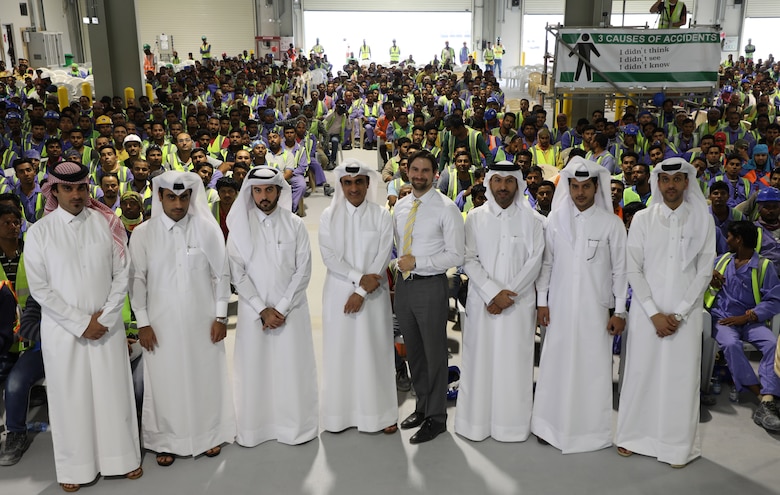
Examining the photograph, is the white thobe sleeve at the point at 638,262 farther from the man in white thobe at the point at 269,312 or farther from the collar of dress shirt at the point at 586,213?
the man in white thobe at the point at 269,312

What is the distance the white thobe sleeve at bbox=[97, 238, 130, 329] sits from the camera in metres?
3.72

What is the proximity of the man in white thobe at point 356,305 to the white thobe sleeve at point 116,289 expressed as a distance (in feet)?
3.54

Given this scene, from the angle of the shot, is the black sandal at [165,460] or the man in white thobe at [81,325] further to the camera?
the black sandal at [165,460]

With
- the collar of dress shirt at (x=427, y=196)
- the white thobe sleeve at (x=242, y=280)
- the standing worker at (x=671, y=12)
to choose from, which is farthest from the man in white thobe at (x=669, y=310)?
the standing worker at (x=671, y=12)

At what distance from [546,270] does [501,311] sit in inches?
13.7

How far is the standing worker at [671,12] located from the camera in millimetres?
11000

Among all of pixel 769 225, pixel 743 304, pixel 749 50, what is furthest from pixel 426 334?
pixel 749 50

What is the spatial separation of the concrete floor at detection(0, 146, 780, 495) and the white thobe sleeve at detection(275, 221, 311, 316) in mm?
870

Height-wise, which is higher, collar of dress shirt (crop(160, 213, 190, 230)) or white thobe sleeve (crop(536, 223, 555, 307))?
collar of dress shirt (crop(160, 213, 190, 230))

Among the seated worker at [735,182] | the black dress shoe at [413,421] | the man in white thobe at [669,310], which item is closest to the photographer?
the man in white thobe at [669,310]

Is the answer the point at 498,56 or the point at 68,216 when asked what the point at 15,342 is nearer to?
the point at 68,216

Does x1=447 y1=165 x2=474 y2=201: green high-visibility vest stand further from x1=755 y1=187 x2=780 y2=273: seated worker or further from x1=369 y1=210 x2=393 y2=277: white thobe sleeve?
x1=369 y1=210 x2=393 y2=277: white thobe sleeve

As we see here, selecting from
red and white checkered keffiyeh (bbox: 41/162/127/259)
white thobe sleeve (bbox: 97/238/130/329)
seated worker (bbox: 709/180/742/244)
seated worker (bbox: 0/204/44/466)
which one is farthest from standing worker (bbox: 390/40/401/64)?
white thobe sleeve (bbox: 97/238/130/329)

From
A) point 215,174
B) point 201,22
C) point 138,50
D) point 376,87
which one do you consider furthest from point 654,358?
point 201,22
